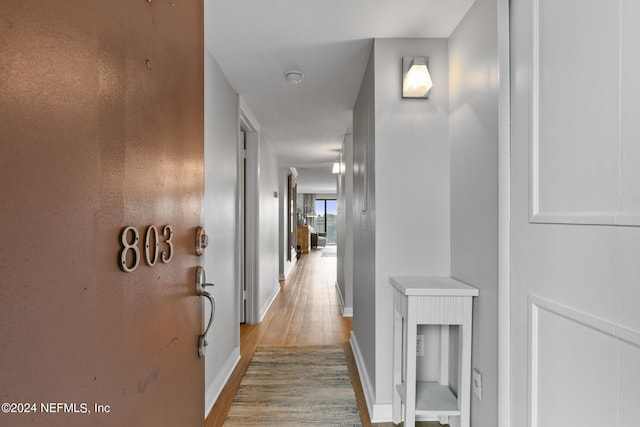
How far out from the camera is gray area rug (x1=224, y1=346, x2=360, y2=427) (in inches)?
80.7

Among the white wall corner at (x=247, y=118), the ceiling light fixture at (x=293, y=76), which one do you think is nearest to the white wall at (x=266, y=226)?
the white wall corner at (x=247, y=118)

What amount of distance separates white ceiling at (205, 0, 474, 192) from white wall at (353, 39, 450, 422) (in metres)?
0.18

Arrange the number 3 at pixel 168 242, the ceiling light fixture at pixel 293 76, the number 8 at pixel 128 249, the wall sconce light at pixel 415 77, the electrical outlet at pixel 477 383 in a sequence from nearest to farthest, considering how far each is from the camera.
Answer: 1. the number 8 at pixel 128 249
2. the number 3 at pixel 168 242
3. the electrical outlet at pixel 477 383
4. the wall sconce light at pixel 415 77
5. the ceiling light fixture at pixel 293 76

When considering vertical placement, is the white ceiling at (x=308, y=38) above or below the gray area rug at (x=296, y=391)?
above

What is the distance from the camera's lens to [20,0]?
440 mm

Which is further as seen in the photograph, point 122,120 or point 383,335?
point 383,335

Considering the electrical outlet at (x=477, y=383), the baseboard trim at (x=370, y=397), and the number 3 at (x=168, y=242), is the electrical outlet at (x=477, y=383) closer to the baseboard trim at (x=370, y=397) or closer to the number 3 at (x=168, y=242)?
the baseboard trim at (x=370, y=397)

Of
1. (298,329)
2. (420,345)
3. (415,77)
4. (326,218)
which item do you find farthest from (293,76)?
(326,218)

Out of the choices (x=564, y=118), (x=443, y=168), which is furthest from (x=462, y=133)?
(x=564, y=118)

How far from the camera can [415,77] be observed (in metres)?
1.89

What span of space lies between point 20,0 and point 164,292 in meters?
0.59

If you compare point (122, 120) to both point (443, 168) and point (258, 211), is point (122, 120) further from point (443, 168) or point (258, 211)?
point (258, 211)

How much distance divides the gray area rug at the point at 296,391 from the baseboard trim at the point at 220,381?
131 mm

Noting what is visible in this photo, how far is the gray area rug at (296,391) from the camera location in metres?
2.05
